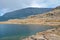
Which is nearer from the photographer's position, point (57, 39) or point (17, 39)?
point (57, 39)

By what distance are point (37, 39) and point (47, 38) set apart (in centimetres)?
247

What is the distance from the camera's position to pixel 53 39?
38.9 metres

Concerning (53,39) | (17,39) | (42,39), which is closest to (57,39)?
(53,39)

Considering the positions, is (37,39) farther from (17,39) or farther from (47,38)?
(17,39)

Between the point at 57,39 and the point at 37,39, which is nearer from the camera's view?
the point at 57,39

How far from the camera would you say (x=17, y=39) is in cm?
5041

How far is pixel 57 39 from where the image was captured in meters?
38.6

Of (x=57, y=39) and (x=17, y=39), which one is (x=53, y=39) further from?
(x=17, y=39)

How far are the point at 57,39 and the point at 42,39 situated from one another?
→ 3549 mm

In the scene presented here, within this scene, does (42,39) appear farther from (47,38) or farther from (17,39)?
(17,39)

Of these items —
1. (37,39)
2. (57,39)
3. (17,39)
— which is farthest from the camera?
(17,39)

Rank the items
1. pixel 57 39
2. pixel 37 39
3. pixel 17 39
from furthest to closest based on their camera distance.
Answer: pixel 17 39, pixel 37 39, pixel 57 39

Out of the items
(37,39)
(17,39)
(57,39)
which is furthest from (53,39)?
(17,39)

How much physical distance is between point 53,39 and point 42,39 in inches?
109
